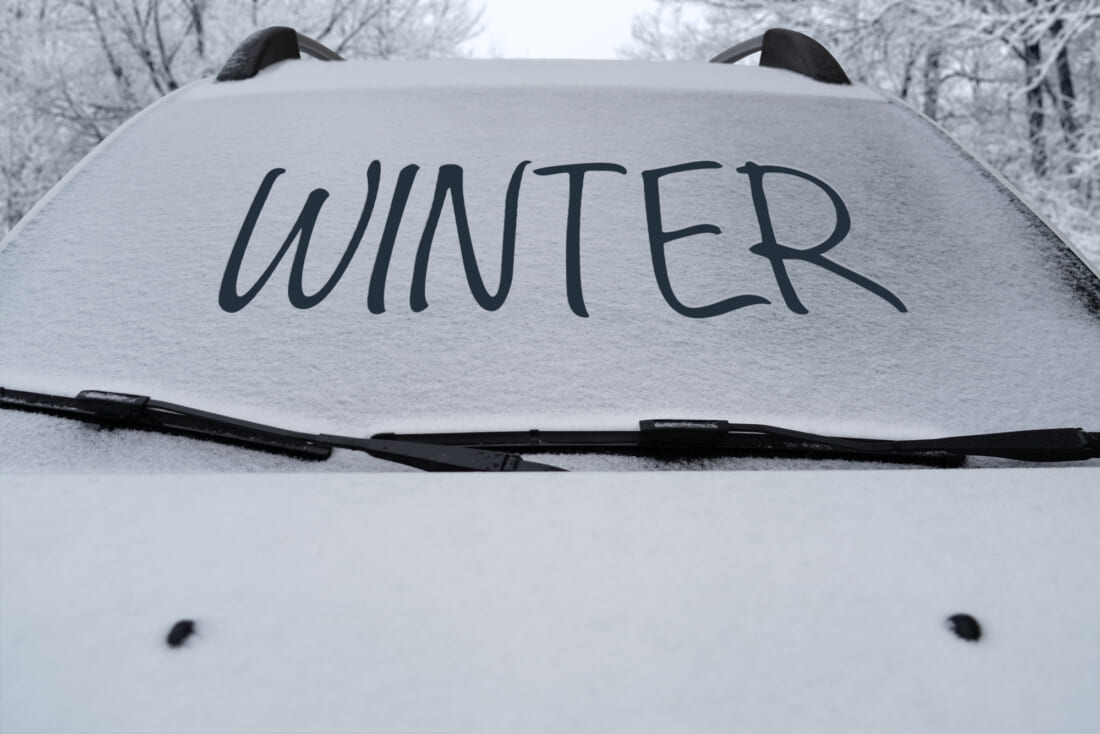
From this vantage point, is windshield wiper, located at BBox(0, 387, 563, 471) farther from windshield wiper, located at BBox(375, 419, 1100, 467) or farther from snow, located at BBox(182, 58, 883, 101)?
snow, located at BBox(182, 58, 883, 101)

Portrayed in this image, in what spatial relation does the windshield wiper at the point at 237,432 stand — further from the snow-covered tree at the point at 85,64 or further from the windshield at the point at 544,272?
the snow-covered tree at the point at 85,64

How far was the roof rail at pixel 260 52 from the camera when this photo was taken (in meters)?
1.74

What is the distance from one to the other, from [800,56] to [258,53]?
1.14 m

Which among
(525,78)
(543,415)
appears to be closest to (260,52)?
(525,78)

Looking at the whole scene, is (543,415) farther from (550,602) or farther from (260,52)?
(260,52)

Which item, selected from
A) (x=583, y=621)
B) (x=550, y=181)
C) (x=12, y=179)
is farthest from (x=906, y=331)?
(x=12, y=179)

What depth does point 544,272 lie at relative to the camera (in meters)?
1.26

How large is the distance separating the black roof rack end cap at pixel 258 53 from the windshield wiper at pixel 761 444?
1.05m

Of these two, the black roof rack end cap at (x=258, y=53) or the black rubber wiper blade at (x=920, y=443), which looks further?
the black roof rack end cap at (x=258, y=53)

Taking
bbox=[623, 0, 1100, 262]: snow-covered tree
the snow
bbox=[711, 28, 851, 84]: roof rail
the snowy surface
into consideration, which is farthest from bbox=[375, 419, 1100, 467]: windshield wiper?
bbox=[623, 0, 1100, 262]: snow-covered tree

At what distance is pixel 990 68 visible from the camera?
370 inches

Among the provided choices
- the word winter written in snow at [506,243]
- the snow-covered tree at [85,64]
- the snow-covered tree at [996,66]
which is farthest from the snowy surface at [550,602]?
the snow-covered tree at [85,64]

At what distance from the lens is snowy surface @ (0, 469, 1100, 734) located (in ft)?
2.24

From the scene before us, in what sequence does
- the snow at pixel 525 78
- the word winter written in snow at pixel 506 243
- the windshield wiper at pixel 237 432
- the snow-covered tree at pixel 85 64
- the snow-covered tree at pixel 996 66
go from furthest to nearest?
1. the snow-covered tree at pixel 85 64
2. the snow-covered tree at pixel 996 66
3. the snow at pixel 525 78
4. the word winter written in snow at pixel 506 243
5. the windshield wiper at pixel 237 432
